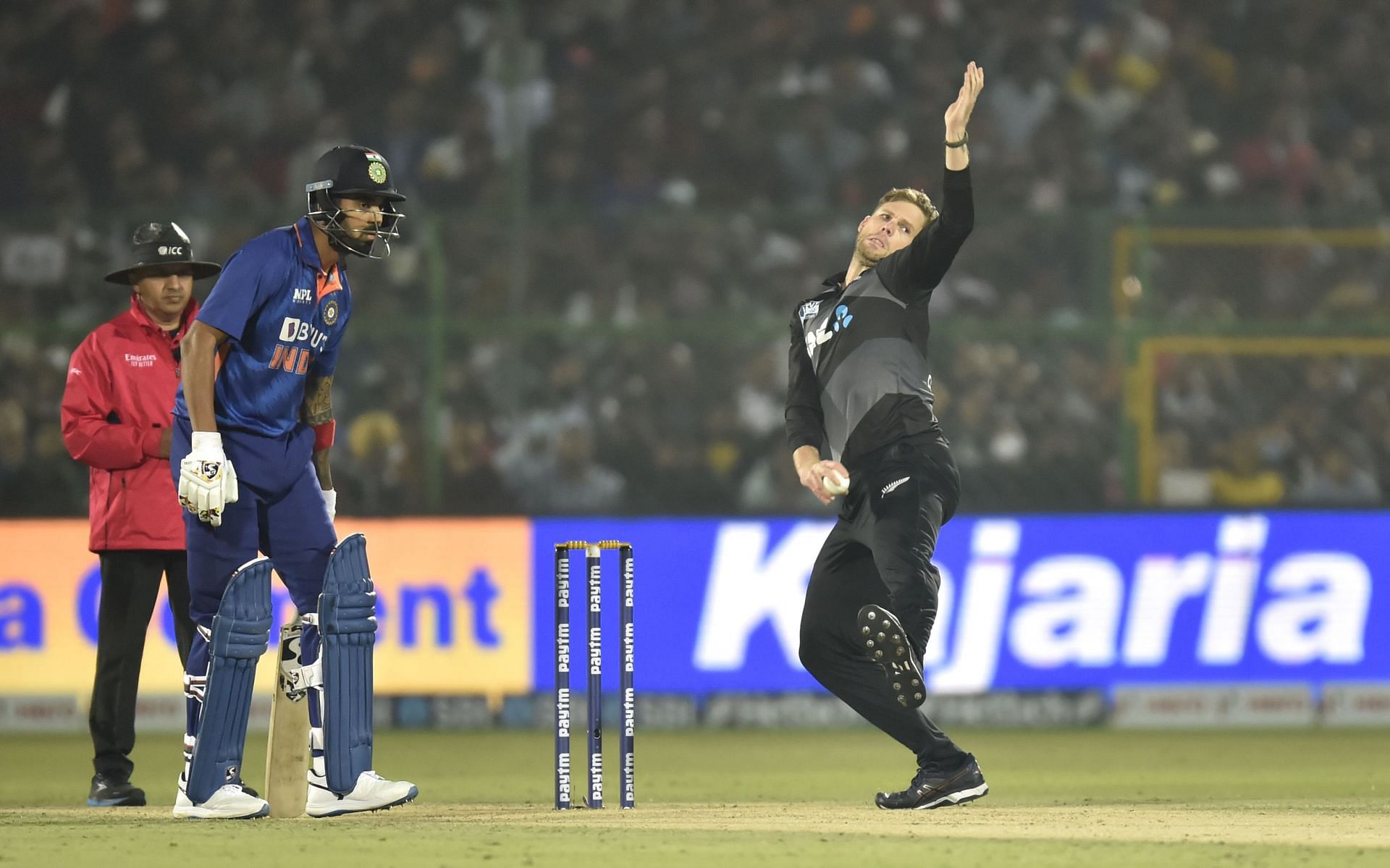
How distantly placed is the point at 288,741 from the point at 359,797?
35 cm

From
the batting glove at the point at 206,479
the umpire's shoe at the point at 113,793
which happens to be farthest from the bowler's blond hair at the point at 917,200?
the umpire's shoe at the point at 113,793

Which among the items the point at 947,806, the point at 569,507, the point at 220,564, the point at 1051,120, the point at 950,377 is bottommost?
the point at 947,806

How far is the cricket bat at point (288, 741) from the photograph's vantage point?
6.42 meters

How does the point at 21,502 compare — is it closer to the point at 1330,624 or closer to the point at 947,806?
the point at 947,806

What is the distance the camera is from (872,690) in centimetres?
689

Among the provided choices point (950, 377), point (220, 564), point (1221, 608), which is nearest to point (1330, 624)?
point (1221, 608)

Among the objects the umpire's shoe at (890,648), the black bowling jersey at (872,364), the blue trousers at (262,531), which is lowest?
the umpire's shoe at (890,648)

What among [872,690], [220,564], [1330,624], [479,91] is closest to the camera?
[220,564]

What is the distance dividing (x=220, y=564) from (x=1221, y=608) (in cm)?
758

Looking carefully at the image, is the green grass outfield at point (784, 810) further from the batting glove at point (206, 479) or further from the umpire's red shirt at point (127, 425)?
the umpire's red shirt at point (127, 425)

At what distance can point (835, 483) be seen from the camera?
21.8 feet

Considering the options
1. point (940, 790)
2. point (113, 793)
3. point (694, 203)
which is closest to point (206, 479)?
point (113, 793)

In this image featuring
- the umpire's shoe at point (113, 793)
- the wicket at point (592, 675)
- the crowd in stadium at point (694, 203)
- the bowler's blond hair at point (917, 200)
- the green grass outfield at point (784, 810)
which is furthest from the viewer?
the crowd in stadium at point (694, 203)

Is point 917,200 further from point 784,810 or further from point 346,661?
point 346,661
